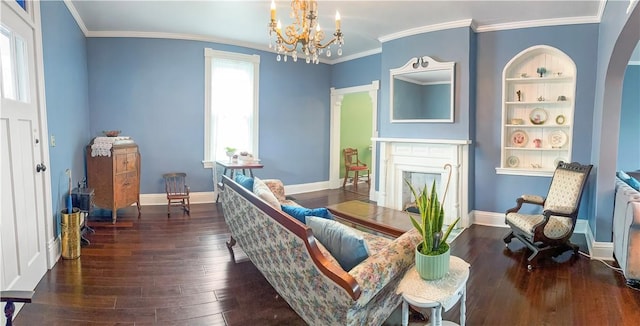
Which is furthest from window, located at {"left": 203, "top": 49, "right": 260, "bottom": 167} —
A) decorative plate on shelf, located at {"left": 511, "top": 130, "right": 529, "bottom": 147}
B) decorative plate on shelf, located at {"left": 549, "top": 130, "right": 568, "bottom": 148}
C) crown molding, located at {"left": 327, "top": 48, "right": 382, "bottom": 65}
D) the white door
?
decorative plate on shelf, located at {"left": 549, "top": 130, "right": 568, "bottom": 148}

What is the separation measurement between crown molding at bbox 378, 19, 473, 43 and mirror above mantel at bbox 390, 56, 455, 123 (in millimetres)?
363

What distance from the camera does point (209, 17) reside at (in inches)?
184

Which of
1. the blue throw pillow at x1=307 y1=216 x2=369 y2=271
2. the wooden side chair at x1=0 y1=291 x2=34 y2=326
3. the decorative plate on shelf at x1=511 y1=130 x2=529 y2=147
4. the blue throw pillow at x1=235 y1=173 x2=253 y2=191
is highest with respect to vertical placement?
the decorative plate on shelf at x1=511 y1=130 x2=529 y2=147

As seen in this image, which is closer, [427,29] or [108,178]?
[108,178]

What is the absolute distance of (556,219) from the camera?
12.1 ft

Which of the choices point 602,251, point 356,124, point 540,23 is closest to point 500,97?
point 540,23

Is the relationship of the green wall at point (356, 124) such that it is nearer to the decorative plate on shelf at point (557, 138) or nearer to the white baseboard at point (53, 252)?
the decorative plate on shelf at point (557, 138)

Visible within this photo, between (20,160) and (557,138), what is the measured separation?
5.55 m

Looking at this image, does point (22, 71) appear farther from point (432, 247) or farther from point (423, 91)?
point (423, 91)

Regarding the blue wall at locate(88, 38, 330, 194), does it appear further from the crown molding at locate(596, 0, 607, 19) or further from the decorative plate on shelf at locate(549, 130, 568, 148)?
the crown molding at locate(596, 0, 607, 19)

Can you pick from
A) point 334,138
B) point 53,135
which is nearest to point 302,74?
point 334,138

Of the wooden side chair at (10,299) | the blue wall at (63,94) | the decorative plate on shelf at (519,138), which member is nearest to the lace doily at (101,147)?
the blue wall at (63,94)

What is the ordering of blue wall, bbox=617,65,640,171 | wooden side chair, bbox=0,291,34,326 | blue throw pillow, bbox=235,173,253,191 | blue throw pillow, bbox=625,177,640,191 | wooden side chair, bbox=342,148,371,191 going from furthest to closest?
1. wooden side chair, bbox=342,148,371,191
2. blue wall, bbox=617,65,640,171
3. blue throw pillow, bbox=625,177,640,191
4. blue throw pillow, bbox=235,173,253,191
5. wooden side chair, bbox=0,291,34,326

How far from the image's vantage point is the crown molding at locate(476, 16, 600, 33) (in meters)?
4.20
